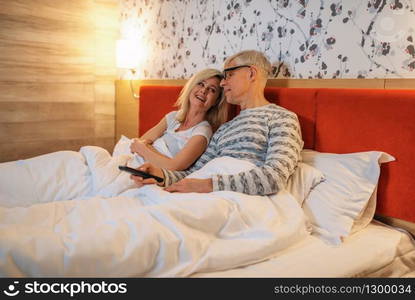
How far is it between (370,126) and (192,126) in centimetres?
95

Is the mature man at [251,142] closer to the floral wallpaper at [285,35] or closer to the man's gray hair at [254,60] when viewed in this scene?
the man's gray hair at [254,60]

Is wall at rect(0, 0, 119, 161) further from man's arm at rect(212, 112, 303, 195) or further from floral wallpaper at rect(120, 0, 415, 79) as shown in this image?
man's arm at rect(212, 112, 303, 195)

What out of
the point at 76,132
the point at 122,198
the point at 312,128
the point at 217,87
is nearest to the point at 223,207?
the point at 122,198

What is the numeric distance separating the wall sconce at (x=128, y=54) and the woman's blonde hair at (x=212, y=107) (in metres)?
1.09

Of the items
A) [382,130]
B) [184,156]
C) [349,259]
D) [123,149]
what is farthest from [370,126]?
[123,149]

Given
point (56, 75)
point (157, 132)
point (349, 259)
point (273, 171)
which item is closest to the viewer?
point (349, 259)

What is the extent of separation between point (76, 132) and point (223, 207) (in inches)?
88.1

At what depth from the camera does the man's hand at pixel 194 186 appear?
1.65m

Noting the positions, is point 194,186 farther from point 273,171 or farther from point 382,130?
point 382,130

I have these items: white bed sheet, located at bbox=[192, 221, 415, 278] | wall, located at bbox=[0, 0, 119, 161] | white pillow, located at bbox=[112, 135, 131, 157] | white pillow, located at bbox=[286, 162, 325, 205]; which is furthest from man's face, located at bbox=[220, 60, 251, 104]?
wall, located at bbox=[0, 0, 119, 161]

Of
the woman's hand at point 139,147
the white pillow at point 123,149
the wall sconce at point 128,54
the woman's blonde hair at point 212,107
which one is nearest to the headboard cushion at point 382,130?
the woman's blonde hair at point 212,107

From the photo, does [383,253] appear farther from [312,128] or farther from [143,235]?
[143,235]

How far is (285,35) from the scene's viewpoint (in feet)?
7.11

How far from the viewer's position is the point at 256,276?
1.26 metres
